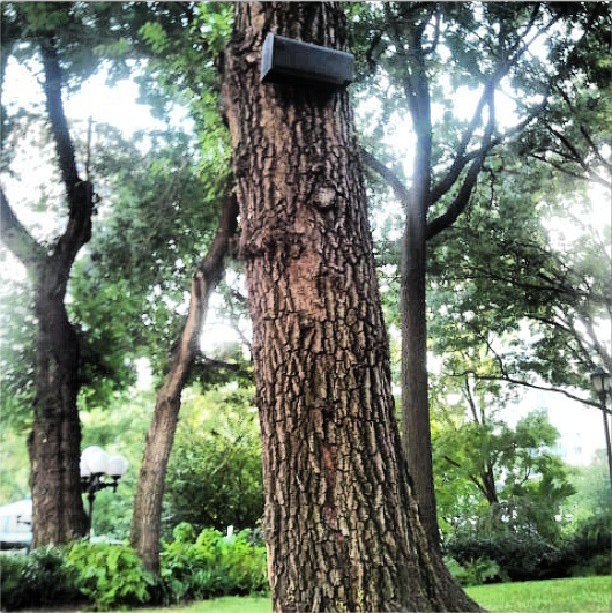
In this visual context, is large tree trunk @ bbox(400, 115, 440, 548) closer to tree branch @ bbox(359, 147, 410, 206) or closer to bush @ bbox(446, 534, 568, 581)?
tree branch @ bbox(359, 147, 410, 206)

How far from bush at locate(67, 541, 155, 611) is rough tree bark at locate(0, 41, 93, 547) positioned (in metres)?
0.14

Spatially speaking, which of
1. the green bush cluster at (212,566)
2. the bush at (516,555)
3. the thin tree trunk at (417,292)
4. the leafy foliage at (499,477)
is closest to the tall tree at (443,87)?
the thin tree trunk at (417,292)

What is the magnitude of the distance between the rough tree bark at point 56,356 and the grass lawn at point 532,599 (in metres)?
0.43

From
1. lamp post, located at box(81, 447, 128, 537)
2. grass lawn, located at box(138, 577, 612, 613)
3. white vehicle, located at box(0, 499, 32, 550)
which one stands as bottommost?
grass lawn, located at box(138, 577, 612, 613)

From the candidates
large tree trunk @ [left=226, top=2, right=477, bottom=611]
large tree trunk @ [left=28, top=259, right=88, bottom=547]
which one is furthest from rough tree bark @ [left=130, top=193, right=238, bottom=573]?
large tree trunk @ [left=226, top=2, right=477, bottom=611]

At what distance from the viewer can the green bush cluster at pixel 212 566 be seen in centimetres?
177

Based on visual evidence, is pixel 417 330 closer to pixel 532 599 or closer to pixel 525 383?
pixel 525 383

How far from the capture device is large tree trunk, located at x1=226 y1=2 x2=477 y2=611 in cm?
76

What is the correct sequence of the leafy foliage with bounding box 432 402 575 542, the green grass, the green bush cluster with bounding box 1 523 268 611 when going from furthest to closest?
the leafy foliage with bounding box 432 402 575 542, the green bush cluster with bounding box 1 523 268 611, the green grass

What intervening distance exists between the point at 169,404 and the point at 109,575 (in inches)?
24.3

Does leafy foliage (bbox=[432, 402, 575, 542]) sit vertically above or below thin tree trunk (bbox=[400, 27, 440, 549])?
below

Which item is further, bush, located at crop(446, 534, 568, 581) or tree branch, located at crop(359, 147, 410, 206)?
tree branch, located at crop(359, 147, 410, 206)

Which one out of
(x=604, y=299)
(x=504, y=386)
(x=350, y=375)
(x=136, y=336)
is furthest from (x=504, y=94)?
(x=350, y=375)

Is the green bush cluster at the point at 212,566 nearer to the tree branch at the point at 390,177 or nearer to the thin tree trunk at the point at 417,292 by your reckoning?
the thin tree trunk at the point at 417,292
